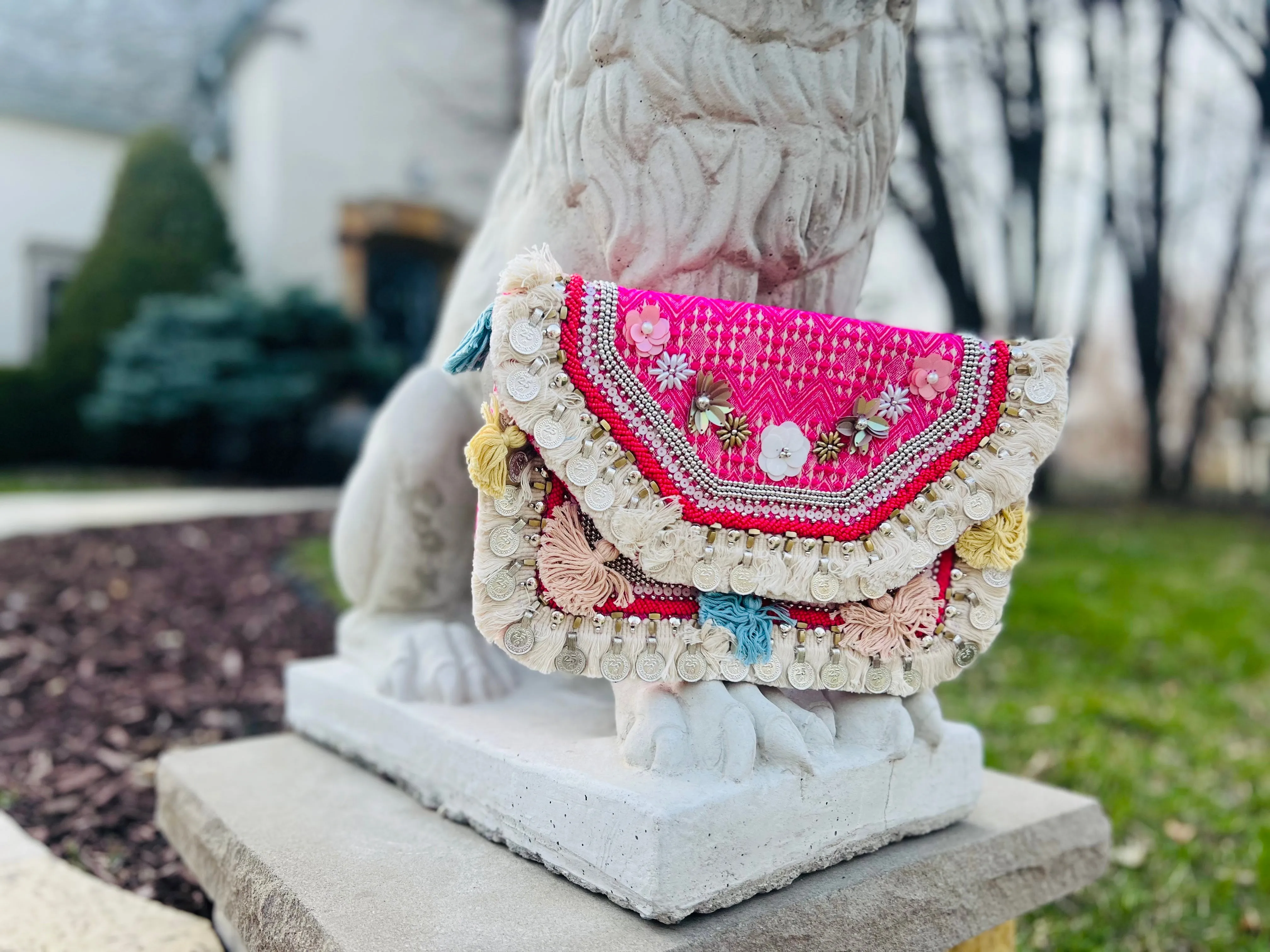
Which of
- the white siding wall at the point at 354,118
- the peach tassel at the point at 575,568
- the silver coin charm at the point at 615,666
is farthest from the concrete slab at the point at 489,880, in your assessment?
the white siding wall at the point at 354,118

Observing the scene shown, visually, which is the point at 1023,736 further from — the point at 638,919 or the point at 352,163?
the point at 352,163

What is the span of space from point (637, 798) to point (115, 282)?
11.0 m

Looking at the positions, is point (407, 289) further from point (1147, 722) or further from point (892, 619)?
point (892, 619)

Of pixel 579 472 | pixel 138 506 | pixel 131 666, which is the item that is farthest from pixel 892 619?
pixel 138 506

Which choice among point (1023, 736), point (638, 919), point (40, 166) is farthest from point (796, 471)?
point (40, 166)

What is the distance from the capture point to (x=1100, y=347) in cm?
1567

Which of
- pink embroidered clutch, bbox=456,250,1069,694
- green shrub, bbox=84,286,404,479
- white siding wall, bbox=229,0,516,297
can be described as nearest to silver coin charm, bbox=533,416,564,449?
pink embroidered clutch, bbox=456,250,1069,694

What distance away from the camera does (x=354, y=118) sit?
11281 millimetres

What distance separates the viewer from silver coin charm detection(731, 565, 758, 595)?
1327mm

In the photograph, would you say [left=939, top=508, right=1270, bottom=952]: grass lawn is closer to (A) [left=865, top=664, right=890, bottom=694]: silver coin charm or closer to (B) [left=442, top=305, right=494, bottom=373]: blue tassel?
(A) [left=865, top=664, right=890, bottom=694]: silver coin charm

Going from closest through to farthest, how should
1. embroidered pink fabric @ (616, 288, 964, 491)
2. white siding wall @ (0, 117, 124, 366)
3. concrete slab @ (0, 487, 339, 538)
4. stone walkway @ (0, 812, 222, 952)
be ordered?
embroidered pink fabric @ (616, 288, 964, 491) → stone walkway @ (0, 812, 222, 952) → concrete slab @ (0, 487, 339, 538) → white siding wall @ (0, 117, 124, 366)

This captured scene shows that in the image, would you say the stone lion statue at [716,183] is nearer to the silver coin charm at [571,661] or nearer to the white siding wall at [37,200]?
the silver coin charm at [571,661]

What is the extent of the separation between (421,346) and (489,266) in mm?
10736

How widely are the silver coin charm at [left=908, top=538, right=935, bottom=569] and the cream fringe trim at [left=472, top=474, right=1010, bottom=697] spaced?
0.13m
